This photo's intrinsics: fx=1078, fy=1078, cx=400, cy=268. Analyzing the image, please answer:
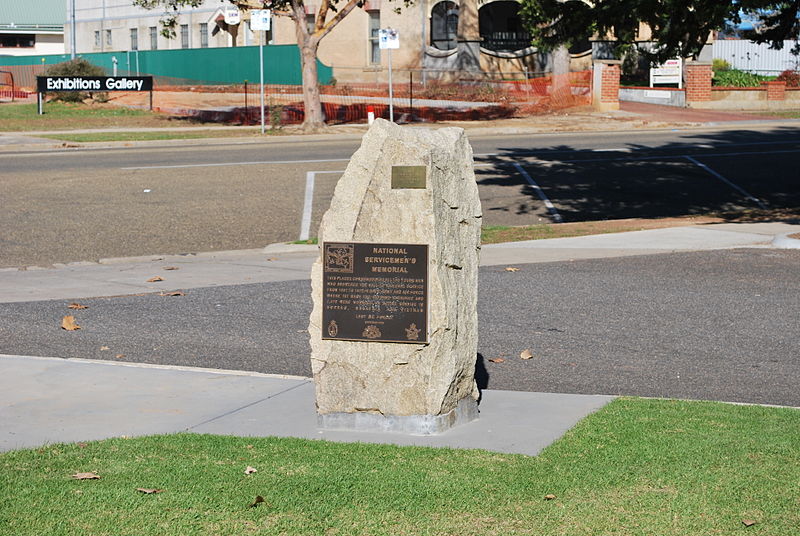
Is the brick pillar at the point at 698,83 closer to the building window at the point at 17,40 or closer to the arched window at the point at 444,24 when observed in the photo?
the arched window at the point at 444,24

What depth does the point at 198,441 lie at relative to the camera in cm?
614

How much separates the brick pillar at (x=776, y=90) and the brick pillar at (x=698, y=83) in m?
2.30

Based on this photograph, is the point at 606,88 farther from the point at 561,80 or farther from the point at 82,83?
the point at 82,83

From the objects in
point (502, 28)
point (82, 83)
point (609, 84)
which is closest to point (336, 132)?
point (609, 84)

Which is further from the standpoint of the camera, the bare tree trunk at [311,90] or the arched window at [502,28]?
the arched window at [502,28]

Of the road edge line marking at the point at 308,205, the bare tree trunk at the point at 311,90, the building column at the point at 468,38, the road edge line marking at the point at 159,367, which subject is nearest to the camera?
the road edge line marking at the point at 159,367

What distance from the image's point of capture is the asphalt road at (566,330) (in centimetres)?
805

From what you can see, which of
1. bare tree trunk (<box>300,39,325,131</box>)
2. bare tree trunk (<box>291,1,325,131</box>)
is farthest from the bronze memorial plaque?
bare tree trunk (<box>300,39,325,131</box>)

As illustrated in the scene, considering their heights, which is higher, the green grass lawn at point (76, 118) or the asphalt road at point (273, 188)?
the green grass lawn at point (76, 118)

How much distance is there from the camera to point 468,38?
159ft

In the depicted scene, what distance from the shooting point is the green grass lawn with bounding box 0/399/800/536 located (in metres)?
4.83

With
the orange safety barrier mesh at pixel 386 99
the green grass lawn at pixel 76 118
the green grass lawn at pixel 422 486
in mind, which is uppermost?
the orange safety barrier mesh at pixel 386 99

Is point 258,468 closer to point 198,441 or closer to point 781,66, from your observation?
point 198,441

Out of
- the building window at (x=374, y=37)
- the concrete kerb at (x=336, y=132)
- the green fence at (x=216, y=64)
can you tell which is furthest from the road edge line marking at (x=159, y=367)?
the building window at (x=374, y=37)
